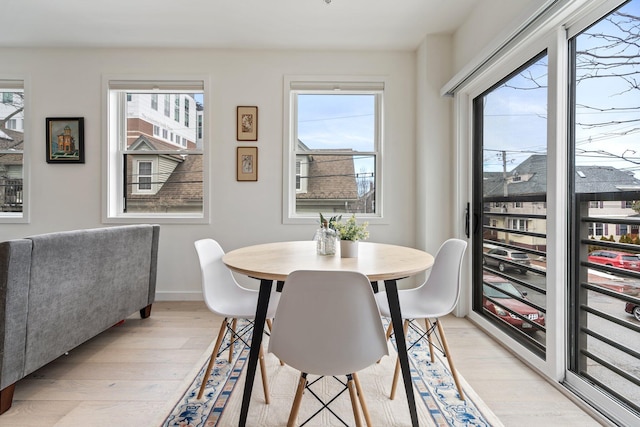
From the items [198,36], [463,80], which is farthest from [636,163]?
[198,36]

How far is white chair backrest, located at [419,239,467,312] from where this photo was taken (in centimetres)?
172

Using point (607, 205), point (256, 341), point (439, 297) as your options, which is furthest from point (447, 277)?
point (256, 341)

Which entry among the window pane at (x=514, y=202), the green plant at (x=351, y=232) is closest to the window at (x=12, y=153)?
the green plant at (x=351, y=232)

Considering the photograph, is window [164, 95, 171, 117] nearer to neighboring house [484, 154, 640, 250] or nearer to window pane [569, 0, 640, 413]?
neighboring house [484, 154, 640, 250]

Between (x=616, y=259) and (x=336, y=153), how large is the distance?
2361mm

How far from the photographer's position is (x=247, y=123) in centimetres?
322

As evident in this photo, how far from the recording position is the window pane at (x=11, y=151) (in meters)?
3.32

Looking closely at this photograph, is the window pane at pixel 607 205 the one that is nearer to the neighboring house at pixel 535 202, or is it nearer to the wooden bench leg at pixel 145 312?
the neighboring house at pixel 535 202

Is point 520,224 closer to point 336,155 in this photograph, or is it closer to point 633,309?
point 633,309

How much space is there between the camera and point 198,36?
2.98 metres

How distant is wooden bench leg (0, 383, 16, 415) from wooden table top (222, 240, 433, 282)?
121 centimetres

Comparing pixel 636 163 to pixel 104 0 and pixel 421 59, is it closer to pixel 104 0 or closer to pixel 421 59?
pixel 421 59

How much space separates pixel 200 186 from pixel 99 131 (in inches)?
44.7

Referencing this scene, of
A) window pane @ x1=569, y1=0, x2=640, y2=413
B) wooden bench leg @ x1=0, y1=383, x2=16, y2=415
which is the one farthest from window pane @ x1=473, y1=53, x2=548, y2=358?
wooden bench leg @ x1=0, y1=383, x2=16, y2=415
